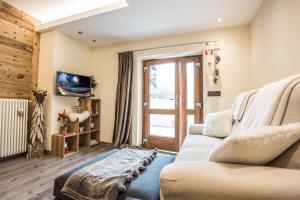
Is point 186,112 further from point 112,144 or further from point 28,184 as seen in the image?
point 28,184

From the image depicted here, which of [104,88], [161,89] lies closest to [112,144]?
[104,88]

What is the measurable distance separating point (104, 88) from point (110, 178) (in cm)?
306

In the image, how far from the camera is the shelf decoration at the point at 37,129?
9.90ft

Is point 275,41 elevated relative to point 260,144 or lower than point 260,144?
elevated

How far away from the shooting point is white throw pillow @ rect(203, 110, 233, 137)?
2.27 m

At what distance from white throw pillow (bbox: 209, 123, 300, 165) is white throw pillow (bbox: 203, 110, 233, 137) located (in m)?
1.51

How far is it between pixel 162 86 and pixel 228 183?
10.3 ft

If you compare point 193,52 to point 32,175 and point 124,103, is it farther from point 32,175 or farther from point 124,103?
point 32,175

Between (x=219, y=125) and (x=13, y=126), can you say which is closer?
(x=219, y=125)

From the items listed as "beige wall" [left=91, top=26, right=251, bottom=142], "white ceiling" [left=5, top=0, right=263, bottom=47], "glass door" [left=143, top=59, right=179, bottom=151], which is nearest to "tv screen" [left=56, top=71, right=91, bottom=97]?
"beige wall" [left=91, top=26, right=251, bottom=142]

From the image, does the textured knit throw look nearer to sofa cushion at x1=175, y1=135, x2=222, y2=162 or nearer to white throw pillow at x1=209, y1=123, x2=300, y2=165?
sofa cushion at x1=175, y1=135, x2=222, y2=162

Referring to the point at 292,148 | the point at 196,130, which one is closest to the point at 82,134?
the point at 196,130

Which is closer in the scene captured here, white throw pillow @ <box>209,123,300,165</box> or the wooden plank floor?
white throw pillow @ <box>209,123,300,165</box>

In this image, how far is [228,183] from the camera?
26.6 inches
